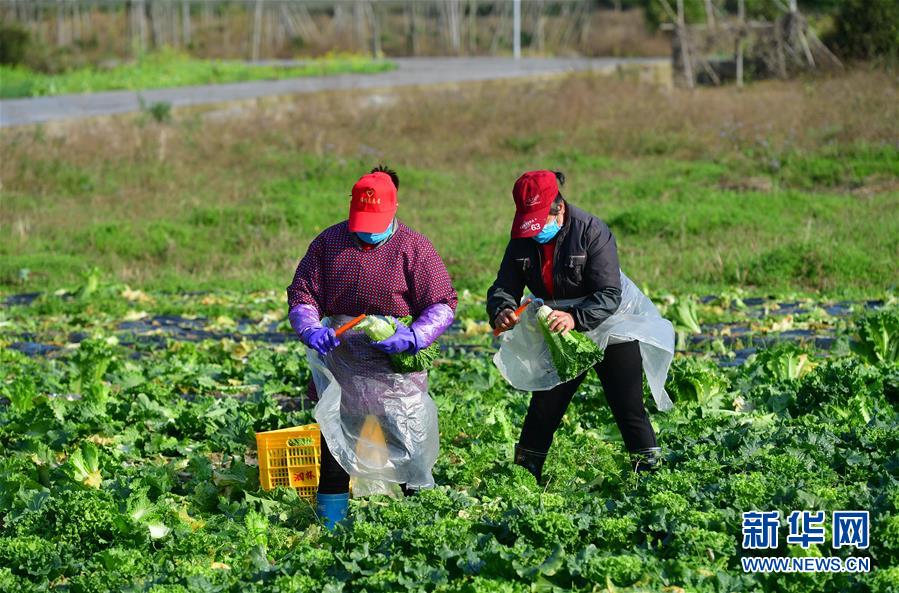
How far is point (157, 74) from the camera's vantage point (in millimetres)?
29906

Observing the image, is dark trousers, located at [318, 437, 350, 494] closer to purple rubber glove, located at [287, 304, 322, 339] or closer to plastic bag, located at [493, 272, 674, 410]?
purple rubber glove, located at [287, 304, 322, 339]

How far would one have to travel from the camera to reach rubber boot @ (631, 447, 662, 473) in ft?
19.0

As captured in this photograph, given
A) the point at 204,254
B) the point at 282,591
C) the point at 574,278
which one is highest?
the point at 574,278

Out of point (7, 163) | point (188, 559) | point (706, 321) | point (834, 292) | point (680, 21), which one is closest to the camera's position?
point (188, 559)

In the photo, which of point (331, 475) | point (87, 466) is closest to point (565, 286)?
point (331, 475)

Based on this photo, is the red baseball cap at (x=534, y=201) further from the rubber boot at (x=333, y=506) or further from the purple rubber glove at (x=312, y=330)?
the rubber boot at (x=333, y=506)

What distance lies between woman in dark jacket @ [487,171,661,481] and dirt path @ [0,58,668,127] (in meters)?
15.1

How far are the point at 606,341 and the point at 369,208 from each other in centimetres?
125

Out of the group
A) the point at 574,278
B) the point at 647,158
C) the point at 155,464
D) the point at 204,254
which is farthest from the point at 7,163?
the point at 574,278

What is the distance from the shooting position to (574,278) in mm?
5688

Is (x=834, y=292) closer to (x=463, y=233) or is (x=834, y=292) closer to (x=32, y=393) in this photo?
(x=463, y=233)

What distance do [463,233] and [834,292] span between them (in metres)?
4.28

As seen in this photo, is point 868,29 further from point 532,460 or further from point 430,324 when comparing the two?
point 430,324

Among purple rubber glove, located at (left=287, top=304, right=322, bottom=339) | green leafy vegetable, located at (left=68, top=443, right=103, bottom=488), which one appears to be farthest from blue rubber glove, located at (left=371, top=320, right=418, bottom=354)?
green leafy vegetable, located at (left=68, top=443, right=103, bottom=488)
